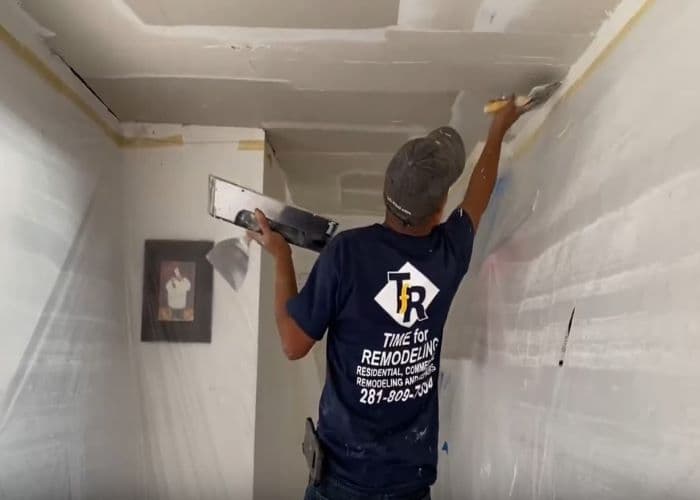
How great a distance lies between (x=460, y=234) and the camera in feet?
4.63

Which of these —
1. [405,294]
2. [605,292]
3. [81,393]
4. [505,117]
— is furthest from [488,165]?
[81,393]

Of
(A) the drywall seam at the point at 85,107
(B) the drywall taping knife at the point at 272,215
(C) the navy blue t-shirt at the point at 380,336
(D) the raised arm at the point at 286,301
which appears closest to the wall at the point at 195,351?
(A) the drywall seam at the point at 85,107

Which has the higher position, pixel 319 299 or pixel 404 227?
pixel 404 227

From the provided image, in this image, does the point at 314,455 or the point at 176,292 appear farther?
the point at 176,292

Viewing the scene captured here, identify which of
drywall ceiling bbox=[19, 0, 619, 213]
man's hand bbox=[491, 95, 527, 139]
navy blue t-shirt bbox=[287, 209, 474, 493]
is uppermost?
drywall ceiling bbox=[19, 0, 619, 213]

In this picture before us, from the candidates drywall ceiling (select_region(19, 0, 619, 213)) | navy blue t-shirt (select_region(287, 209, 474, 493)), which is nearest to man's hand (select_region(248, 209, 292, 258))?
navy blue t-shirt (select_region(287, 209, 474, 493))

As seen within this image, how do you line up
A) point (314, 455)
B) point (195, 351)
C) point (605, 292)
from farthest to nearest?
1. point (195, 351)
2. point (314, 455)
3. point (605, 292)

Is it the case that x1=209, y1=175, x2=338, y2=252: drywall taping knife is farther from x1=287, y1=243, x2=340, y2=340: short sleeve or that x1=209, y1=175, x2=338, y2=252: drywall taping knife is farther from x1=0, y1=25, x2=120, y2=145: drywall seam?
x1=0, y1=25, x2=120, y2=145: drywall seam

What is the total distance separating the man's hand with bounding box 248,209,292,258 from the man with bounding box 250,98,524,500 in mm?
45

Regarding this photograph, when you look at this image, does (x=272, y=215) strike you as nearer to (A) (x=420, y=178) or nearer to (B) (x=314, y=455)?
(A) (x=420, y=178)

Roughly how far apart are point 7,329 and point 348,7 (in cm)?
97

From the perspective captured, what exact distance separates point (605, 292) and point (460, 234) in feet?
1.35

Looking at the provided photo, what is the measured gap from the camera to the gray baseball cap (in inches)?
50.6

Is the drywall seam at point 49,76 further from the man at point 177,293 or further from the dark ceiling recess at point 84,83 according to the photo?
the man at point 177,293
